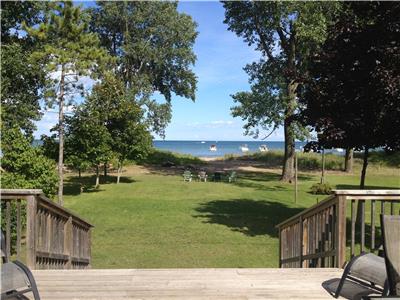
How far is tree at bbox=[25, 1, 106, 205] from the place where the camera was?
17.0m

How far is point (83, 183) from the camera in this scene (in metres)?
24.7

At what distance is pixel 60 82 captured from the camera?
1780 centimetres

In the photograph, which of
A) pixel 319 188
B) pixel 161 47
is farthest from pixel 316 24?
pixel 161 47

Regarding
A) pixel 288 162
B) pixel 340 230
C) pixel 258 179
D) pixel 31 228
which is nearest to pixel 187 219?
pixel 340 230

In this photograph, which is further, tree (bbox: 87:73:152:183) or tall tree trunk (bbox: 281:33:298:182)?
tree (bbox: 87:73:152:183)

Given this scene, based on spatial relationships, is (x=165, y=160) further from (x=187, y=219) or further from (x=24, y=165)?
(x=24, y=165)

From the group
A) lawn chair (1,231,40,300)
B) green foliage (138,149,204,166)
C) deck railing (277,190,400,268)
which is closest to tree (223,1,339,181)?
green foliage (138,149,204,166)

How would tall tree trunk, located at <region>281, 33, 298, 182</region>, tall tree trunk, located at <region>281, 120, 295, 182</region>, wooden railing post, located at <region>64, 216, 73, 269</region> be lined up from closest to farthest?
wooden railing post, located at <region>64, 216, 73, 269</region> → tall tree trunk, located at <region>281, 33, 298, 182</region> → tall tree trunk, located at <region>281, 120, 295, 182</region>

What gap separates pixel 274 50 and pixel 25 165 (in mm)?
19006

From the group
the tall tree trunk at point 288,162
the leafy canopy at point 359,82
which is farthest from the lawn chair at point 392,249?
the tall tree trunk at point 288,162

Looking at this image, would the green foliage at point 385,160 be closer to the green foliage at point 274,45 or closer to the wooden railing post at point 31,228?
the green foliage at point 274,45

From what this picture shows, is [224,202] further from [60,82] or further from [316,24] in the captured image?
[316,24]

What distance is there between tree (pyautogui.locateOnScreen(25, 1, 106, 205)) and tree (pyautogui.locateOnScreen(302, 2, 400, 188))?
32.1 ft

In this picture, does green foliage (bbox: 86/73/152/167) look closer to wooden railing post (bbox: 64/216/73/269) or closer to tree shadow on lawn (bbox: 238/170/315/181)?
tree shadow on lawn (bbox: 238/170/315/181)
